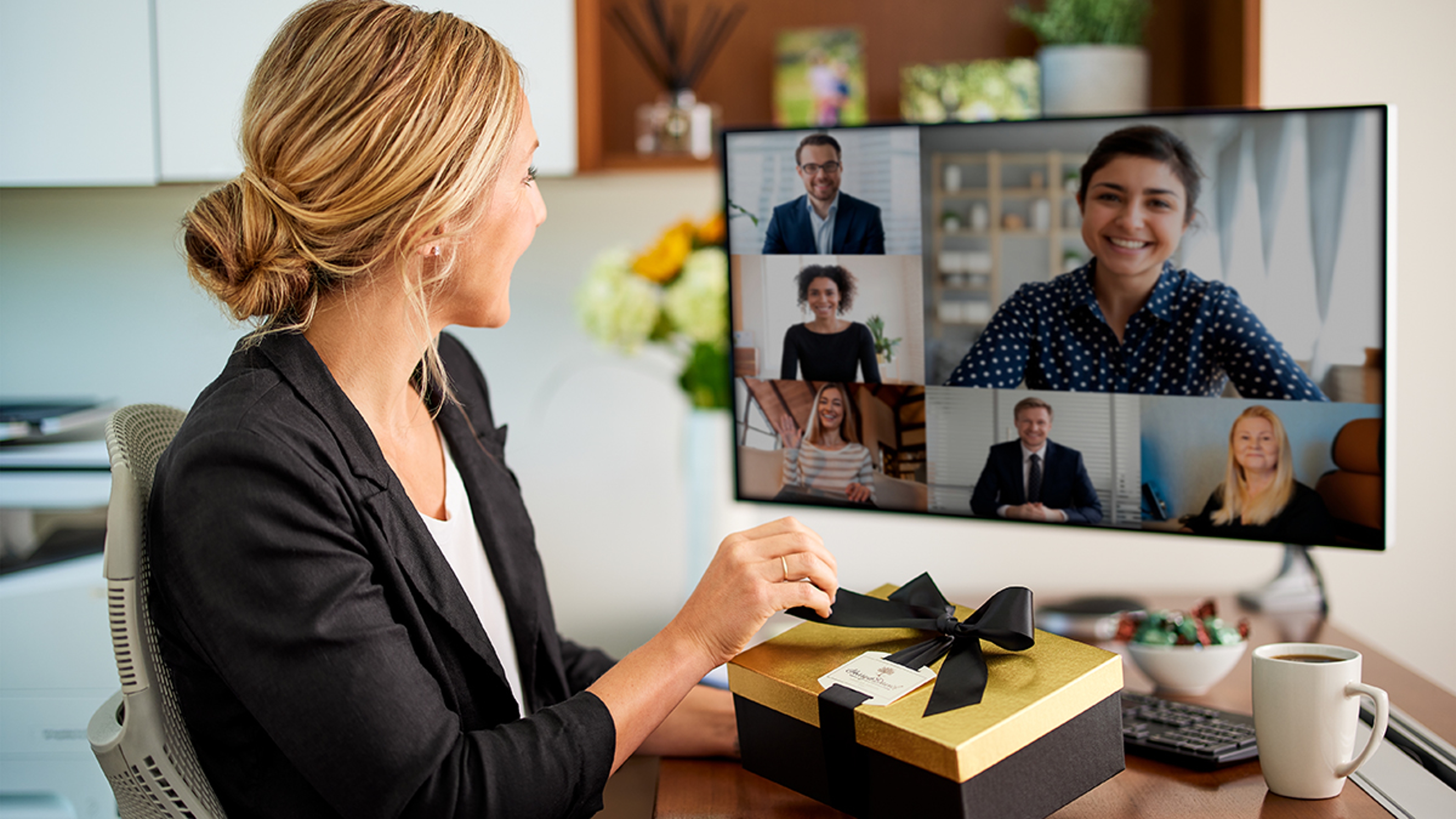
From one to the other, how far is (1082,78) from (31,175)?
1.52 m

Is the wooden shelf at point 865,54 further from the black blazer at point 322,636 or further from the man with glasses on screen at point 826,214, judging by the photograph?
the black blazer at point 322,636

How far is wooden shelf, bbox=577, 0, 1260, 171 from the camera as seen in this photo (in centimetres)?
169

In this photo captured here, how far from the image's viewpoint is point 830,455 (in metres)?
0.99

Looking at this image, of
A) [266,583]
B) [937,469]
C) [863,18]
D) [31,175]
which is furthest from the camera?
[863,18]

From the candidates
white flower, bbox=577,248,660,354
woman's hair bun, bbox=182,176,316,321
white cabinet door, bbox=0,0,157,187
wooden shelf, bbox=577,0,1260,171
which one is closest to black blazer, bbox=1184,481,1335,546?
woman's hair bun, bbox=182,176,316,321

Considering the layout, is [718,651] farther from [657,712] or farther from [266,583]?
[266,583]

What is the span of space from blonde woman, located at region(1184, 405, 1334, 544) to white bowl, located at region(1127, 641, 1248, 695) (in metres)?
0.17

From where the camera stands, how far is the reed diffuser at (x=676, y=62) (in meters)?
1.79

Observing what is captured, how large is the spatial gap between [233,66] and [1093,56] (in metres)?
1.29

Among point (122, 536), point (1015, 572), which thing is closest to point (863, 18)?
point (1015, 572)

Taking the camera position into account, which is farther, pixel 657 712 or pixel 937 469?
pixel 937 469

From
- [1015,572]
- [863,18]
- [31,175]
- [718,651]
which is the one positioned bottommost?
[1015,572]

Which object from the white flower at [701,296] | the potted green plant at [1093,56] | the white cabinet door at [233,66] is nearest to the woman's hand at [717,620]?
the white flower at [701,296]

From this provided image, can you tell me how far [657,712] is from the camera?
2.68ft
